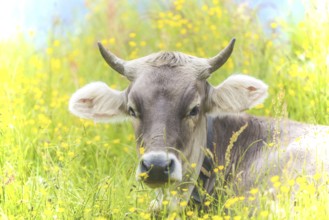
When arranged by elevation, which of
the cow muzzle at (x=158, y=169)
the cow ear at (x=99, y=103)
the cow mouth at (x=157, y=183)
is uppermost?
the cow ear at (x=99, y=103)

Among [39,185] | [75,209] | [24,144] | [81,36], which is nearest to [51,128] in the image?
[24,144]

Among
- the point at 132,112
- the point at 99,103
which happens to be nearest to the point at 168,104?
the point at 132,112

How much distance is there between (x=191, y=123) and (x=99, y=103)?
106 centimetres

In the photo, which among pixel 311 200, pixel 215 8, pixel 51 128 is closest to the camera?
pixel 311 200

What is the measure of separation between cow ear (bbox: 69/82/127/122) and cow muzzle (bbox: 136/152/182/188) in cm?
122

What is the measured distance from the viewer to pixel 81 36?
43.4 feet

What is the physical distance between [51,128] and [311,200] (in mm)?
3700

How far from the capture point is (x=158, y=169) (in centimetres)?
635

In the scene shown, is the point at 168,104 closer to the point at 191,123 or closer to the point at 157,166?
the point at 191,123

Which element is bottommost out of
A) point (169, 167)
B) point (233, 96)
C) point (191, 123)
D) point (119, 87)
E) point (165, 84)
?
point (119, 87)

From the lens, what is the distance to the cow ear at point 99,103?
7625 millimetres

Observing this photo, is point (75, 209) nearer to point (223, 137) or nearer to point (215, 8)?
point (223, 137)

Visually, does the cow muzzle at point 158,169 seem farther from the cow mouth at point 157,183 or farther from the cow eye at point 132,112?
the cow eye at point 132,112

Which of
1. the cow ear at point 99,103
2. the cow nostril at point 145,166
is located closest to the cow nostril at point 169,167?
the cow nostril at point 145,166
